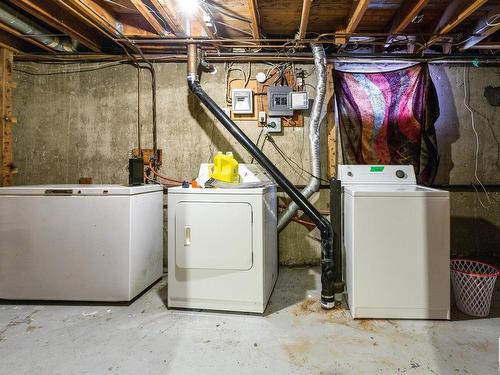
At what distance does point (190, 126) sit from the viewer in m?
2.74

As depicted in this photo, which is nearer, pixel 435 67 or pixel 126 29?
pixel 126 29

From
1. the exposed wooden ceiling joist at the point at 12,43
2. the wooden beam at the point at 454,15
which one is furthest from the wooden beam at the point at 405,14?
the exposed wooden ceiling joist at the point at 12,43

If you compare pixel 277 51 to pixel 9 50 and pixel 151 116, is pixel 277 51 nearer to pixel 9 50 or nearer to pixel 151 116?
pixel 151 116

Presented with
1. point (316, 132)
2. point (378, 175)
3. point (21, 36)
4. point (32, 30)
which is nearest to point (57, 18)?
point (32, 30)

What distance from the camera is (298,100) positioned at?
100 inches

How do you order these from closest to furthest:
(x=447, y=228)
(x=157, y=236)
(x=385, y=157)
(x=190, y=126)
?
1. (x=447, y=228)
2. (x=157, y=236)
3. (x=385, y=157)
4. (x=190, y=126)

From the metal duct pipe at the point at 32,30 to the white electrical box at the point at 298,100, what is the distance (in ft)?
7.50

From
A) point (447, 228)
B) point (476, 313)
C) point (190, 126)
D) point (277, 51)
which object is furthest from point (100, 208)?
point (476, 313)

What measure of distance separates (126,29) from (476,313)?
3.52 m

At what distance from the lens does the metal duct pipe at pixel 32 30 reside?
2094 mm

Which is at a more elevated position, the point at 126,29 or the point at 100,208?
the point at 126,29

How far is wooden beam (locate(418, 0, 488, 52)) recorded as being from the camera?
1.89 meters

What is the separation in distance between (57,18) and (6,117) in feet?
4.04

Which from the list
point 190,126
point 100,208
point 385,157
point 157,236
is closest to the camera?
point 100,208
